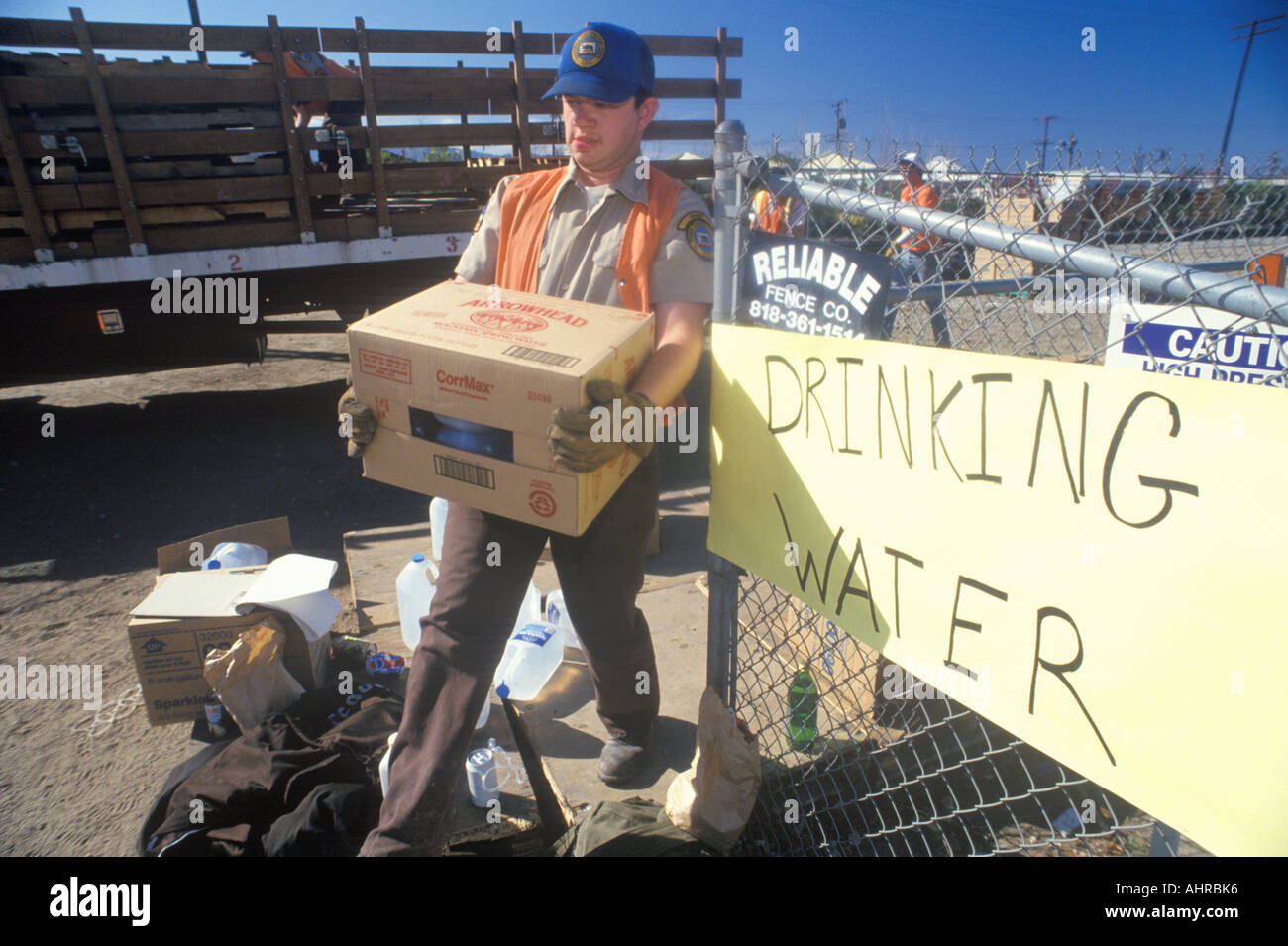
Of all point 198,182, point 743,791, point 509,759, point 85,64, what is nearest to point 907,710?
point 743,791

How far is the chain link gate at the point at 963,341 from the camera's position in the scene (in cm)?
129

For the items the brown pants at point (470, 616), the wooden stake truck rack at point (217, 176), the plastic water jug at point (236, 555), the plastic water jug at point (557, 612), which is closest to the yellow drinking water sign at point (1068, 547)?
the brown pants at point (470, 616)

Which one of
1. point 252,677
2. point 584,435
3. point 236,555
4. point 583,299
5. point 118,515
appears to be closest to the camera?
point 584,435

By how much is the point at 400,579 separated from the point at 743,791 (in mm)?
Answer: 1996

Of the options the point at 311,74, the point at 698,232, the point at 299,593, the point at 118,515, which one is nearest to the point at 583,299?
the point at 698,232

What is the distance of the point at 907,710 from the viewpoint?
95.7 inches

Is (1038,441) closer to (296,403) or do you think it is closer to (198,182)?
(198,182)

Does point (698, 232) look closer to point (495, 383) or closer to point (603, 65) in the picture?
point (603, 65)

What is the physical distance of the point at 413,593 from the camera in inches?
128

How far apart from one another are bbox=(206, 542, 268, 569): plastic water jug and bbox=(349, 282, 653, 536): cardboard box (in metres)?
1.80

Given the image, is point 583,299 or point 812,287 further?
point 583,299

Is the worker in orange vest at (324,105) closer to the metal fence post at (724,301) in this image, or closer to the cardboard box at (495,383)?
the cardboard box at (495,383)

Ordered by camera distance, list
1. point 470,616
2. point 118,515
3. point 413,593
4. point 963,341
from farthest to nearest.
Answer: point 118,515, point 413,593, point 470,616, point 963,341

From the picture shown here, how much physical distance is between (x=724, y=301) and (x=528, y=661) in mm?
1671
